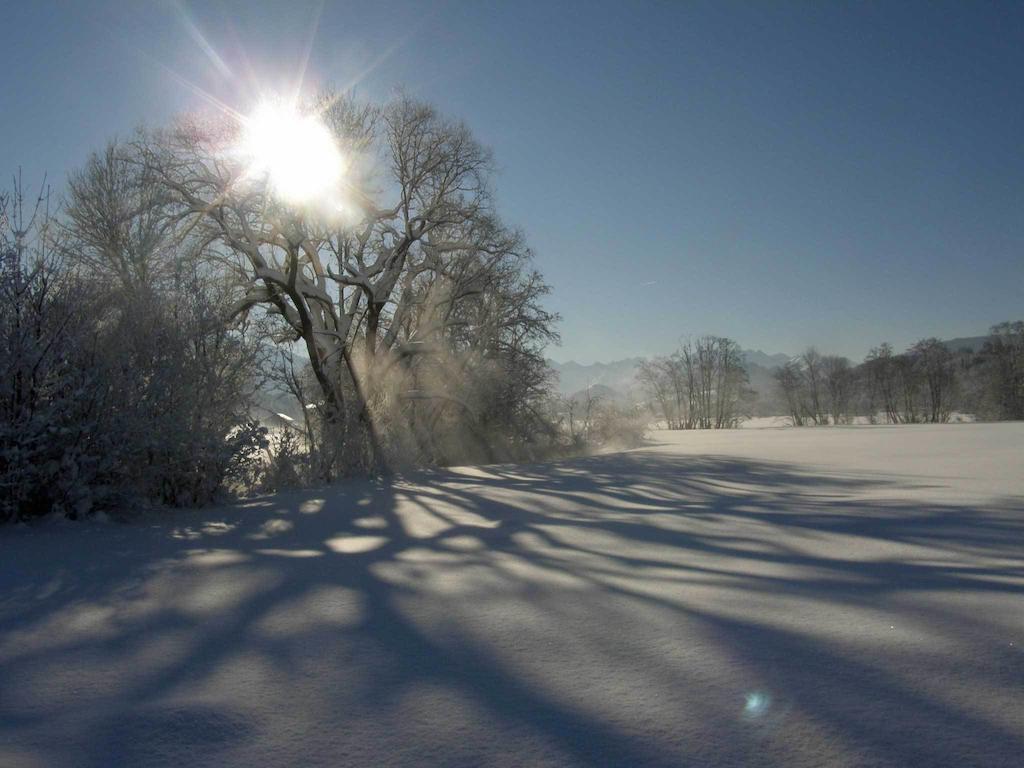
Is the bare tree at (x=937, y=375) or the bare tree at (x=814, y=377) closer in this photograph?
the bare tree at (x=937, y=375)

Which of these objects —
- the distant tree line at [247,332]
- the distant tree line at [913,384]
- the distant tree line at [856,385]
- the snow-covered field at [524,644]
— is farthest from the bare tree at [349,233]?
the distant tree line at [913,384]

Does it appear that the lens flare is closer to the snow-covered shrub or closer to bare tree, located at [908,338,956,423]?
the snow-covered shrub

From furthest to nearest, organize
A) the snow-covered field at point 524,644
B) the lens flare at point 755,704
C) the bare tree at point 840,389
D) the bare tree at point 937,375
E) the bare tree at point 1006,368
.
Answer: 1. the bare tree at point 840,389
2. the bare tree at point 937,375
3. the bare tree at point 1006,368
4. the lens flare at point 755,704
5. the snow-covered field at point 524,644

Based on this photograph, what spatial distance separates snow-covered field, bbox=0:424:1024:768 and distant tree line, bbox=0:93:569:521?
1131 mm

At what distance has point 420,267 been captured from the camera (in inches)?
647

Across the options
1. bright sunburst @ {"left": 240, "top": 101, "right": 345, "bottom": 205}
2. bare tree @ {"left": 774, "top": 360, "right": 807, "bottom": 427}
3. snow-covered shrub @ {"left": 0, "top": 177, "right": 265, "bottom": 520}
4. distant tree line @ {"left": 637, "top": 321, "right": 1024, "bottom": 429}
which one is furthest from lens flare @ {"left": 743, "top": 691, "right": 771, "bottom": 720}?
bare tree @ {"left": 774, "top": 360, "right": 807, "bottom": 427}

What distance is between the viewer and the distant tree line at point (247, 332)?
224 inches

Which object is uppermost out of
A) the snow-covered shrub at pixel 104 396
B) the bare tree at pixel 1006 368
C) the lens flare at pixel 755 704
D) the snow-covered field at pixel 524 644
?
the bare tree at pixel 1006 368

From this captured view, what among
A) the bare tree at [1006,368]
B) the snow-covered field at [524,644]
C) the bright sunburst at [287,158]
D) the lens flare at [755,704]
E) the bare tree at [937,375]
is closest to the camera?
the snow-covered field at [524,644]

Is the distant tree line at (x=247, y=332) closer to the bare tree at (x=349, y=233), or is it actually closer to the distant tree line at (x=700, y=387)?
the bare tree at (x=349, y=233)

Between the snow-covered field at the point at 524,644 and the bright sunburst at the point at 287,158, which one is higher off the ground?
the bright sunburst at the point at 287,158

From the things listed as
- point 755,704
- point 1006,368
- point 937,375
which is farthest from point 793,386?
point 755,704

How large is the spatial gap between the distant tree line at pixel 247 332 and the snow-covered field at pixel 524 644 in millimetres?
1131

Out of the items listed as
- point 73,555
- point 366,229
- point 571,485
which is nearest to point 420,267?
point 366,229
